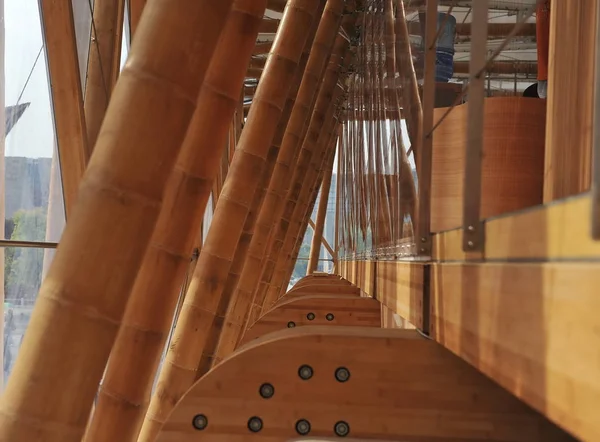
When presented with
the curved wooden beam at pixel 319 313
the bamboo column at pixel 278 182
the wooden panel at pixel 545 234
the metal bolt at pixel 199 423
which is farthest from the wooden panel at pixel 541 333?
the bamboo column at pixel 278 182

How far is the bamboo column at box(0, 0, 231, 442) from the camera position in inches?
53.2

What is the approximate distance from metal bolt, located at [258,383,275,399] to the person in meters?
0.90

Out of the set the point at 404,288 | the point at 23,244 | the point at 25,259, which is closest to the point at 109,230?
the point at 404,288

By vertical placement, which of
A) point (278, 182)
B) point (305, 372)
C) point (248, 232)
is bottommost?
point (305, 372)

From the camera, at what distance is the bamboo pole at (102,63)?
4855 millimetres

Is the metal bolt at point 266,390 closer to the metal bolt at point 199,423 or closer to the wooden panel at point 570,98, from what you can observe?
the metal bolt at point 199,423

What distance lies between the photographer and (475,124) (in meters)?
1.59

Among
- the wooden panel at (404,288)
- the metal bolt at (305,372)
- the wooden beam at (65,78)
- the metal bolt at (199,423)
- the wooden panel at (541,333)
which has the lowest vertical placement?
the metal bolt at (199,423)

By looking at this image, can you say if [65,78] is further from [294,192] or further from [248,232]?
[294,192]

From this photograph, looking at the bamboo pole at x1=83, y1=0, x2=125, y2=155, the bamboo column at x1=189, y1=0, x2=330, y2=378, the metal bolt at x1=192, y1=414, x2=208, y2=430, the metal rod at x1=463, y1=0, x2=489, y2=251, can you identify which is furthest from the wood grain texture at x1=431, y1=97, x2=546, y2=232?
the bamboo pole at x1=83, y1=0, x2=125, y2=155

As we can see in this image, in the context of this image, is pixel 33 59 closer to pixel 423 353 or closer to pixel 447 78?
pixel 447 78

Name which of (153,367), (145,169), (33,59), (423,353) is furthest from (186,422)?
(33,59)

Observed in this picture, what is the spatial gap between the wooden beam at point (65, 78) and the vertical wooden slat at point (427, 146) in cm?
257

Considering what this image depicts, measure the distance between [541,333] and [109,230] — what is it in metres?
0.71
